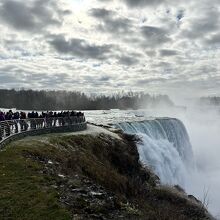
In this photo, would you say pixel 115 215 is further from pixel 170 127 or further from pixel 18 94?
pixel 18 94

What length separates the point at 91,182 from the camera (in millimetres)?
16281

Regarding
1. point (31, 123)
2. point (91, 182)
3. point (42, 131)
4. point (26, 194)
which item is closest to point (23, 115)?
point (31, 123)

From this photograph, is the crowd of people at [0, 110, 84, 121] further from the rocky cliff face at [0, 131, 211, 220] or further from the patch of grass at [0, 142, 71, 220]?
the patch of grass at [0, 142, 71, 220]

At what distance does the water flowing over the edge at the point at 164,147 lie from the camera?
42875mm

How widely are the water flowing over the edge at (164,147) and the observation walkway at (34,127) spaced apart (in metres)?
7.60

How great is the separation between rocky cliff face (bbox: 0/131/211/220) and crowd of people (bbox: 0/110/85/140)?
10.1 feet

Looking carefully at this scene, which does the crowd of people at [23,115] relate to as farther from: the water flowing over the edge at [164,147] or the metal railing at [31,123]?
the water flowing over the edge at [164,147]

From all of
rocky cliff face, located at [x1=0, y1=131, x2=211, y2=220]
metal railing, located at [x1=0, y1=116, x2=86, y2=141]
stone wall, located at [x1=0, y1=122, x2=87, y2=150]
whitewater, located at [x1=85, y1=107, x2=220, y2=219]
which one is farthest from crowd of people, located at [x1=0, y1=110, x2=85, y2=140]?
whitewater, located at [x1=85, y1=107, x2=220, y2=219]

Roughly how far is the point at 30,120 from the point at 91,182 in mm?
18412

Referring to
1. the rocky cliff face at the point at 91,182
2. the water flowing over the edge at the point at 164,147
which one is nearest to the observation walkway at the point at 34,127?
the rocky cliff face at the point at 91,182

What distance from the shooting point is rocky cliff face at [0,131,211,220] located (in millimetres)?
12195

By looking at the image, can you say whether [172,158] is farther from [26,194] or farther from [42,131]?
[26,194]

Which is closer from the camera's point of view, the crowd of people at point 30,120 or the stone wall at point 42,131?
the stone wall at point 42,131

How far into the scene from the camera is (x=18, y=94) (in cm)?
19588
